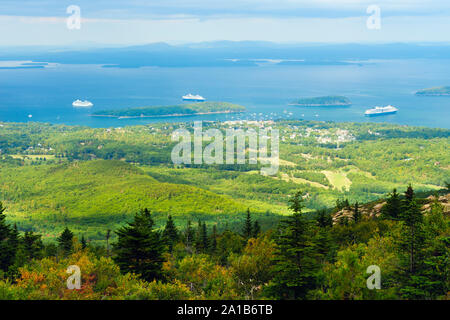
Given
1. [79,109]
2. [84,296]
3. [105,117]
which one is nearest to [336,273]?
[84,296]

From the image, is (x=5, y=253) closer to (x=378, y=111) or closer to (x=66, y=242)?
(x=66, y=242)

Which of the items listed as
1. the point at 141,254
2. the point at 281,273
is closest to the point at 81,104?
the point at 141,254

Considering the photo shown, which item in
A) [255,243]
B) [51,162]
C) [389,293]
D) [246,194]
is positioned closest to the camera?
[389,293]

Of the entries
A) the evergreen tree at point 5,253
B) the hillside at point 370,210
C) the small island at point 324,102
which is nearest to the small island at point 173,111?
the small island at point 324,102

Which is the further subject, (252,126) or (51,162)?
(252,126)

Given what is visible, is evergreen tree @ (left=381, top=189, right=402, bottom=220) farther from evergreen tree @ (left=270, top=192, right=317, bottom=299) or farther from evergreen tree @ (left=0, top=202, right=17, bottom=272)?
evergreen tree @ (left=0, top=202, right=17, bottom=272)

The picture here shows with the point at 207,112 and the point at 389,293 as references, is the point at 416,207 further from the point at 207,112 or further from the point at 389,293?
the point at 207,112
